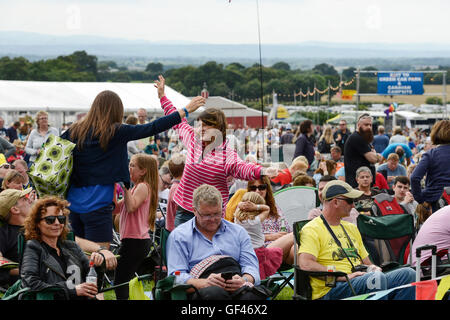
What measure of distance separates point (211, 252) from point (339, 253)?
1.07m

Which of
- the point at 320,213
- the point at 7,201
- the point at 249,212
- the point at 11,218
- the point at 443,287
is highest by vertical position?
the point at 7,201

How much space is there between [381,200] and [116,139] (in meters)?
3.35

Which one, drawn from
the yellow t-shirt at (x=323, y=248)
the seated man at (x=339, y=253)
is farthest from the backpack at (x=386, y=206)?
the yellow t-shirt at (x=323, y=248)

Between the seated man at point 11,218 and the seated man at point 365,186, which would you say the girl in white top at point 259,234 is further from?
the seated man at point 11,218

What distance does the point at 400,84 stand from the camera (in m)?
36.4

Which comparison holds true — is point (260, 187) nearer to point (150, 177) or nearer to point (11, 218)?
point (150, 177)

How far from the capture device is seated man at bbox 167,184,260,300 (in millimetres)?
4395

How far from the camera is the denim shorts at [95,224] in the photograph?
5.02m

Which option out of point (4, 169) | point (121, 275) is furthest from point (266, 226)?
point (4, 169)

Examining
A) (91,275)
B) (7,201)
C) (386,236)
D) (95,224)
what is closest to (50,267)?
(91,275)

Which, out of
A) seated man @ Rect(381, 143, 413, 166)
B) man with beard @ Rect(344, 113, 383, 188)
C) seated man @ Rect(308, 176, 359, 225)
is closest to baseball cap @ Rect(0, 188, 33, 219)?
seated man @ Rect(308, 176, 359, 225)

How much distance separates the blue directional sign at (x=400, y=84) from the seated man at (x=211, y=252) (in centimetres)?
3210

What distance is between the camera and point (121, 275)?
5402mm

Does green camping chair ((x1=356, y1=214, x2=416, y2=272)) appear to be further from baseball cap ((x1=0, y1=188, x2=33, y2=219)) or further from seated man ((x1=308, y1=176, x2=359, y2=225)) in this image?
baseball cap ((x1=0, y1=188, x2=33, y2=219))
